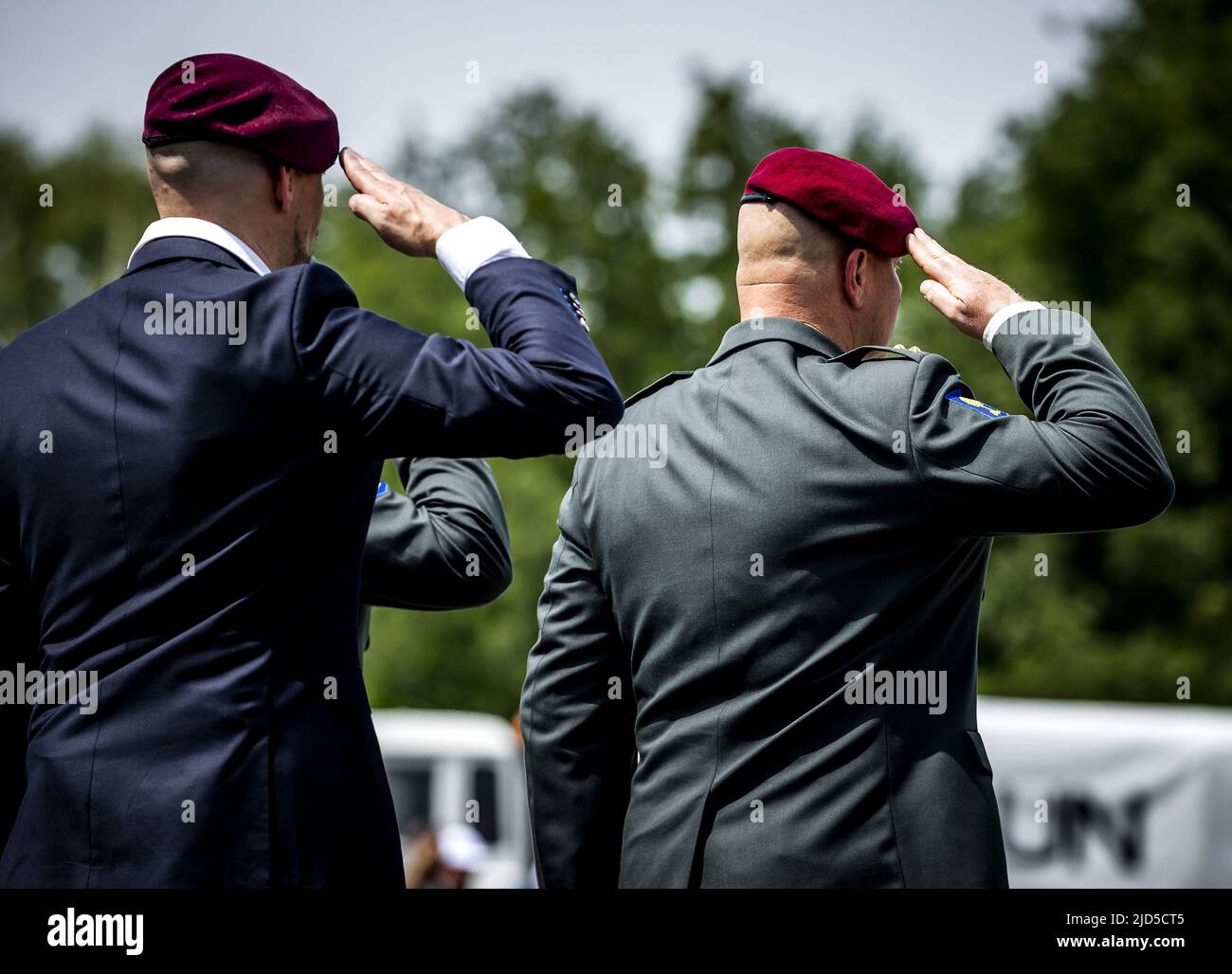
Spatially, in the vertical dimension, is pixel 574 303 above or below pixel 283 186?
below

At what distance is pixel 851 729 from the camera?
2609mm

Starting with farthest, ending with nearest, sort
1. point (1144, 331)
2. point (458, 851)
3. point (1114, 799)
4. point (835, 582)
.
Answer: point (1144, 331)
point (458, 851)
point (1114, 799)
point (835, 582)

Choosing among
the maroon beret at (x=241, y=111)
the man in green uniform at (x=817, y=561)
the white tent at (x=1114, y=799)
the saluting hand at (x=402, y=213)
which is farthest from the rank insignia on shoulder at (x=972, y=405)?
the white tent at (x=1114, y=799)

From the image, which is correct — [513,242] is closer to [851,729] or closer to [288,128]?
[288,128]

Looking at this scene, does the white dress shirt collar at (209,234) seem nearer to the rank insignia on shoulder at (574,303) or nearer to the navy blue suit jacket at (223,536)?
the navy blue suit jacket at (223,536)

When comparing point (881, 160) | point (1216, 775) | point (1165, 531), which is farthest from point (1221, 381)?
point (1216, 775)

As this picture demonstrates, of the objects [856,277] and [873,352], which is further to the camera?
[856,277]

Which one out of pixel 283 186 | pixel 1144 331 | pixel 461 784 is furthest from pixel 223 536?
pixel 1144 331

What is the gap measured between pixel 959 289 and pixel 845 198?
0.96 feet

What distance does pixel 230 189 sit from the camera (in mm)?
2465

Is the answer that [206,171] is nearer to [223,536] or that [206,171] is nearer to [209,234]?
[209,234]

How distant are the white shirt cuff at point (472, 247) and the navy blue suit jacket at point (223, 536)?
10 centimetres

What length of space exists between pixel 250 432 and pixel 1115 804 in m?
10.2

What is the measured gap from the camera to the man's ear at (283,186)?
8.14 ft
